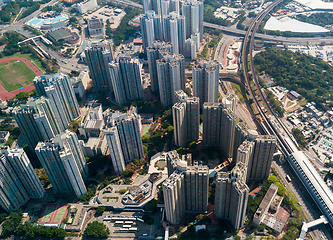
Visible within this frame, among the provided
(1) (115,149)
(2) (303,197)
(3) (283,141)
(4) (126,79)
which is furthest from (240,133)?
(4) (126,79)

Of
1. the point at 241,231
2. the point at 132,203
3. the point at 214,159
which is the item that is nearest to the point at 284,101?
the point at 214,159

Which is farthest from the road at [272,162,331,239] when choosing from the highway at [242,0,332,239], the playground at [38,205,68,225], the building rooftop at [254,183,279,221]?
the playground at [38,205,68,225]

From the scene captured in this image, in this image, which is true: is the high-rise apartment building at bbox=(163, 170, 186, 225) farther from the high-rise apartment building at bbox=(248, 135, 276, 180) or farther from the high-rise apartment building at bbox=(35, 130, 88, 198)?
the high-rise apartment building at bbox=(35, 130, 88, 198)

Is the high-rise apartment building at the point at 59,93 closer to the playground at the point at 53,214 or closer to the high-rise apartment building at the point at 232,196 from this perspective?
the playground at the point at 53,214

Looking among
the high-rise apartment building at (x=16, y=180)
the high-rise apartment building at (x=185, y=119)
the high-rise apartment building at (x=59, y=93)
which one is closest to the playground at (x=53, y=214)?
the high-rise apartment building at (x=16, y=180)

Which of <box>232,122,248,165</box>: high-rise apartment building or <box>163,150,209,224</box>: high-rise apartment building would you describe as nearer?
<box>163,150,209,224</box>: high-rise apartment building

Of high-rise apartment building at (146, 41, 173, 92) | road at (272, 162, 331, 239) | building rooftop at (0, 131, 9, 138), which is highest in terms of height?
high-rise apartment building at (146, 41, 173, 92)

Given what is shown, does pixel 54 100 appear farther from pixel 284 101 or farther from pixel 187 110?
pixel 284 101
